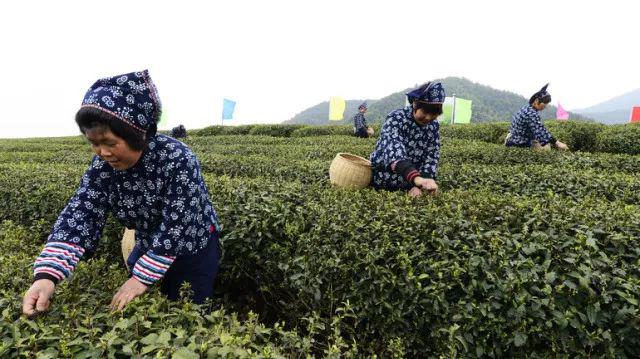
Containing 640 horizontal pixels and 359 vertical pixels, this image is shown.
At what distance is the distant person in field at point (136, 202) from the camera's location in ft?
6.18

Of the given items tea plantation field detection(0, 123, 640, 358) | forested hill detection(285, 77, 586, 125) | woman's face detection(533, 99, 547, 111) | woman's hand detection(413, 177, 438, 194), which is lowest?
tea plantation field detection(0, 123, 640, 358)

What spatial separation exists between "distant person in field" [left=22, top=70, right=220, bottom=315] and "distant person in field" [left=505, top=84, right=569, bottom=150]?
23.4ft

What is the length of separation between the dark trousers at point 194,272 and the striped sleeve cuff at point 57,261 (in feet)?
1.31

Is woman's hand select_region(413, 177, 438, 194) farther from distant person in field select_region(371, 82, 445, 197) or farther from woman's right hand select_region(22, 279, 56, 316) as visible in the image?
woman's right hand select_region(22, 279, 56, 316)

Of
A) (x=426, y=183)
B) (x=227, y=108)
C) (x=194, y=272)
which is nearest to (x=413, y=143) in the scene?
(x=426, y=183)

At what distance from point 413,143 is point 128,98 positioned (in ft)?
9.08

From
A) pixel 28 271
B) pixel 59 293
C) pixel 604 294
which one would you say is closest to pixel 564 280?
pixel 604 294

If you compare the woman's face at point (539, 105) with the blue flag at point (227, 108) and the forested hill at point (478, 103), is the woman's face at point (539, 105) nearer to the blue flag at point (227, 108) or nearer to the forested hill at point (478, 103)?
the blue flag at point (227, 108)

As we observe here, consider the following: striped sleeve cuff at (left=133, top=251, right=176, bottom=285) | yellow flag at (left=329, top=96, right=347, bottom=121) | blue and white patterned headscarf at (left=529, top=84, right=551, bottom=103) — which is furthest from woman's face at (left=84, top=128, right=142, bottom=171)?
yellow flag at (left=329, top=96, right=347, bottom=121)

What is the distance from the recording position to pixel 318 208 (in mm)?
3549

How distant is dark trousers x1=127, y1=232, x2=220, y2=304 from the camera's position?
2.40m

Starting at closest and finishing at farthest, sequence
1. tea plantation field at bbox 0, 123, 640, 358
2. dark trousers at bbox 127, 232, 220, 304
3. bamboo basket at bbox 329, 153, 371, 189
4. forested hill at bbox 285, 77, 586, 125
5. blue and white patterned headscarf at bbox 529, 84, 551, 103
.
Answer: tea plantation field at bbox 0, 123, 640, 358 < dark trousers at bbox 127, 232, 220, 304 < bamboo basket at bbox 329, 153, 371, 189 < blue and white patterned headscarf at bbox 529, 84, 551, 103 < forested hill at bbox 285, 77, 586, 125

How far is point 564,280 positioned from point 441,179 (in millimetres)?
3228

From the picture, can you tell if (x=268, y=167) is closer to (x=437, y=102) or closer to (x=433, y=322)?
(x=437, y=102)
